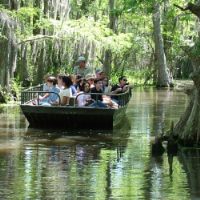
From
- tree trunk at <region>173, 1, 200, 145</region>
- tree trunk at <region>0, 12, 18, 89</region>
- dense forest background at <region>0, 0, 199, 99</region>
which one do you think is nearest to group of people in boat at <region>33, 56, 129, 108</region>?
tree trunk at <region>173, 1, 200, 145</region>

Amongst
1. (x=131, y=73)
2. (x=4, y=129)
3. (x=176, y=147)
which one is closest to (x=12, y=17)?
(x=4, y=129)

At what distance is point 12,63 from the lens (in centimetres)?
2745

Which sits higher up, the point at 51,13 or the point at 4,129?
the point at 51,13

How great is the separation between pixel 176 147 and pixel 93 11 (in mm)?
35701

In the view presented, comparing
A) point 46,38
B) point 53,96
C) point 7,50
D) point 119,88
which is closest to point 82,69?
point 119,88

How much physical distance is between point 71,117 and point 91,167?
6.84 m

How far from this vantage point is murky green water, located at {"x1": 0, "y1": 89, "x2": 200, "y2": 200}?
9.91 m

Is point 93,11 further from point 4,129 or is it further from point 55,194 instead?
point 55,194

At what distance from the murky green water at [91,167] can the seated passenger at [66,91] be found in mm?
1173

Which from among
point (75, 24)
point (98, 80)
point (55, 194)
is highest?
point (75, 24)

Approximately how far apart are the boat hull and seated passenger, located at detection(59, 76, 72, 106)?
42 cm

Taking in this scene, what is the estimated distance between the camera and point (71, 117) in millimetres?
19000

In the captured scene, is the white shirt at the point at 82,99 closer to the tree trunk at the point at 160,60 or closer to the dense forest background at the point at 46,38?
the dense forest background at the point at 46,38

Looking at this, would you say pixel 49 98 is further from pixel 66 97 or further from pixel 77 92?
pixel 77 92
